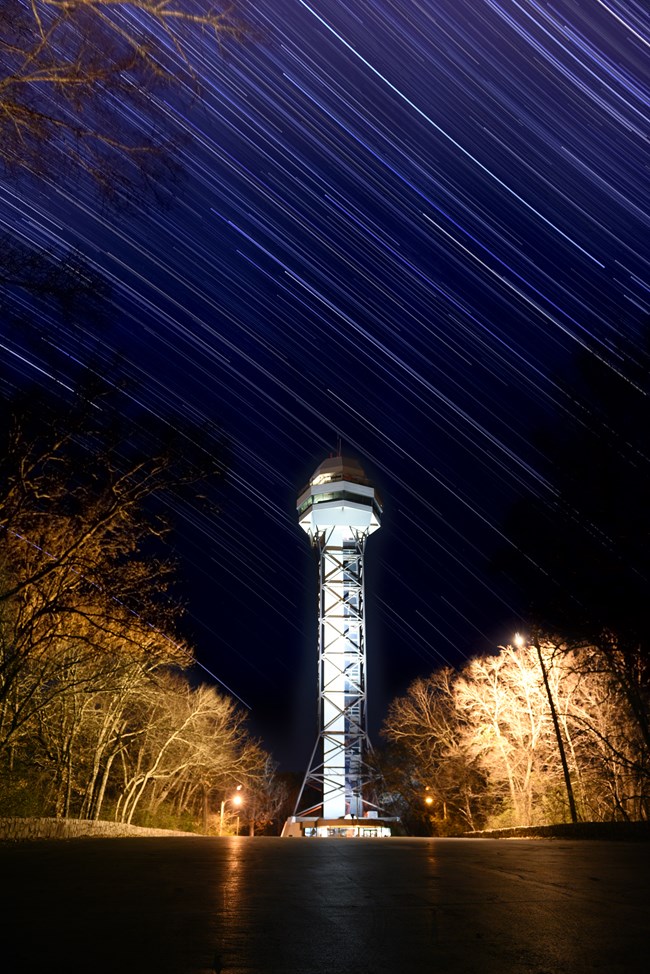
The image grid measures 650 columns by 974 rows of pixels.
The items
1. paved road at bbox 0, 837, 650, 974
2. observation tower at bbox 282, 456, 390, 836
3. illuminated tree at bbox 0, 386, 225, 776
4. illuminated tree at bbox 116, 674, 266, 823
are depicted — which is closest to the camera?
paved road at bbox 0, 837, 650, 974

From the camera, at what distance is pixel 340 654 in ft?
215

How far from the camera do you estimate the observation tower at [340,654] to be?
60.9m

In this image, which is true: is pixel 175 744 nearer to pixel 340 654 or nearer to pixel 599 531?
pixel 599 531

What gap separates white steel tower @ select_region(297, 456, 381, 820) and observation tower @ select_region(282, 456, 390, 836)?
0.27ft

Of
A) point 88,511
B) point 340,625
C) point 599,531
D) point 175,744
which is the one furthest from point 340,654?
point 88,511

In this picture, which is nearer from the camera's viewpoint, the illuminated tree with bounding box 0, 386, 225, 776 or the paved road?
the paved road

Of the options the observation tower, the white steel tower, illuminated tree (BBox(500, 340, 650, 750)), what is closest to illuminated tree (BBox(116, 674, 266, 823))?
illuminated tree (BBox(500, 340, 650, 750))

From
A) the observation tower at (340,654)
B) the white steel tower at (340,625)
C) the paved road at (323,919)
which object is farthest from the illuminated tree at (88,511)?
the white steel tower at (340,625)

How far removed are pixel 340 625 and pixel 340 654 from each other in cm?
275

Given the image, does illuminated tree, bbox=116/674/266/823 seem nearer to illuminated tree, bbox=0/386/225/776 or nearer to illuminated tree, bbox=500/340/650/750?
illuminated tree, bbox=0/386/225/776

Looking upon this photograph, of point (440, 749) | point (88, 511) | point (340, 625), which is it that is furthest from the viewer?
point (340, 625)

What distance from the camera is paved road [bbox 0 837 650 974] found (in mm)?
2783

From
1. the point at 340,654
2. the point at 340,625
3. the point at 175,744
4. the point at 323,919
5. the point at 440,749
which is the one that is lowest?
the point at 323,919

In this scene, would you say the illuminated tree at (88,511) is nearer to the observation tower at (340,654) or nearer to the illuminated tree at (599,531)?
the illuminated tree at (599,531)
